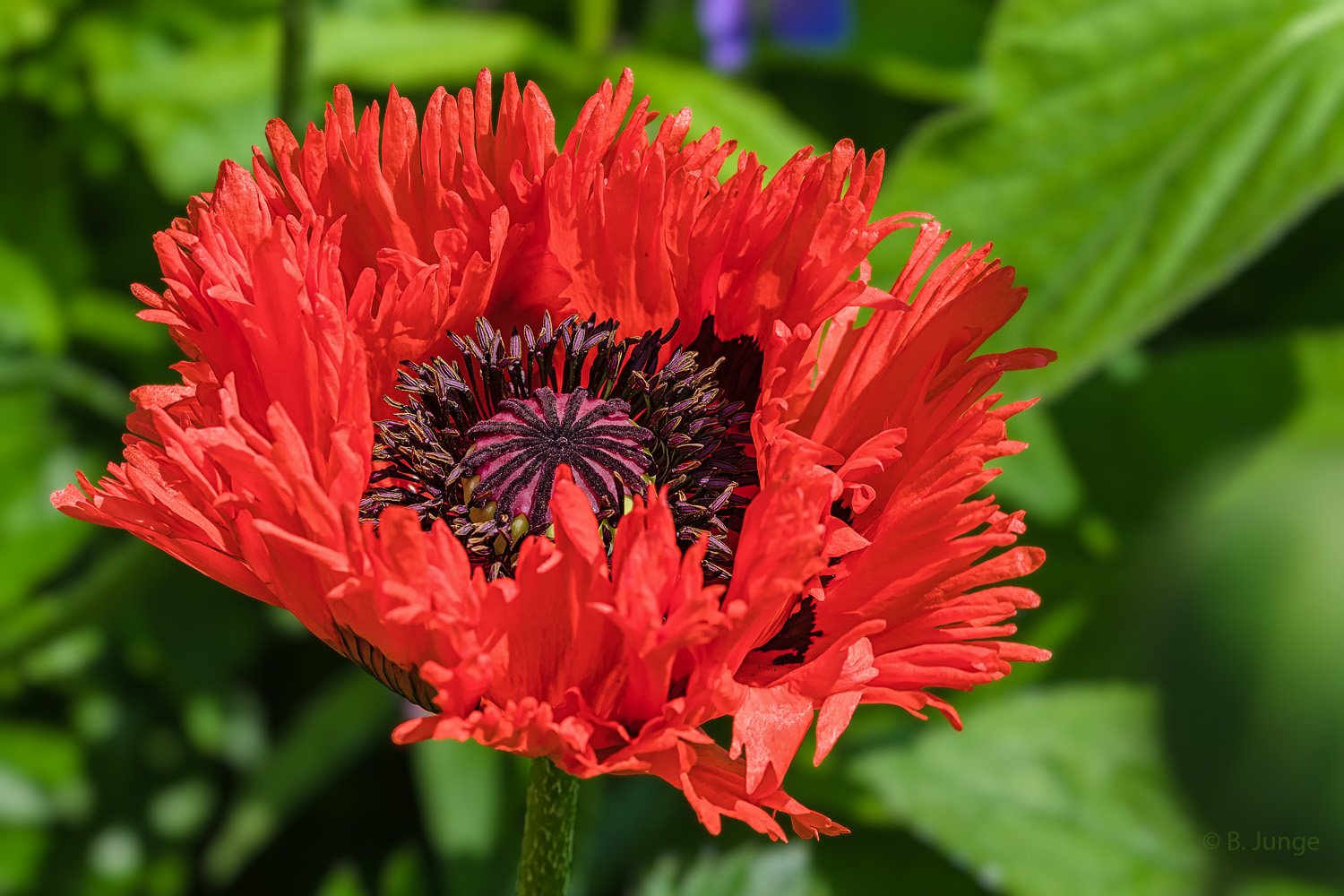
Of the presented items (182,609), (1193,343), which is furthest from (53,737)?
(1193,343)

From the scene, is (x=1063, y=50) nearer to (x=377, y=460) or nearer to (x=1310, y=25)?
(x=1310, y=25)

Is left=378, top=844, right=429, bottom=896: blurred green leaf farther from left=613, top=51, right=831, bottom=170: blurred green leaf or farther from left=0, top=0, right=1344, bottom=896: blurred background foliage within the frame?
left=613, top=51, right=831, bottom=170: blurred green leaf

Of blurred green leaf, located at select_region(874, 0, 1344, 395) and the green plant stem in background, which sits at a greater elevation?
blurred green leaf, located at select_region(874, 0, 1344, 395)

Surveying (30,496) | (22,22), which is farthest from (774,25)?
(30,496)

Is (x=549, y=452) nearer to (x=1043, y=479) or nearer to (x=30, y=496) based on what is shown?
(x=1043, y=479)

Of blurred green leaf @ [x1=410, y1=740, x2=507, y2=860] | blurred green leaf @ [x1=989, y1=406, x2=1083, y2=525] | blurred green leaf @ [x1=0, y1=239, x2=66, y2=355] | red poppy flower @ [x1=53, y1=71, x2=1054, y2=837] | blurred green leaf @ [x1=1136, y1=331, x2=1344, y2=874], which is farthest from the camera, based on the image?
blurred green leaf @ [x1=0, y1=239, x2=66, y2=355]

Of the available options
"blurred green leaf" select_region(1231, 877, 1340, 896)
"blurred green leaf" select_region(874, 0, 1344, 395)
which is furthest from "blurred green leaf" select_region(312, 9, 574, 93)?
"blurred green leaf" select_region(1231, 877, 1340, 896)
